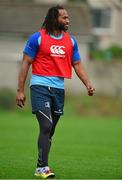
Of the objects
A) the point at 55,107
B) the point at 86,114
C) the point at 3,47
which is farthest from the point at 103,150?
the point at 3,47

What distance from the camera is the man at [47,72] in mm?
11602

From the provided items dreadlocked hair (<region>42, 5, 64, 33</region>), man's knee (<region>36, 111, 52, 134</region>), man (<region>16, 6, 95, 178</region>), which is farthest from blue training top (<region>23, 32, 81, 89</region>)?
man's knee (<region>36, 111, 52, 134</region>)

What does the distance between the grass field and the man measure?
0.58 metres

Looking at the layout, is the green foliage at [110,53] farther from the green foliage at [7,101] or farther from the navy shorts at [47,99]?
the navy shorts at [47,99]

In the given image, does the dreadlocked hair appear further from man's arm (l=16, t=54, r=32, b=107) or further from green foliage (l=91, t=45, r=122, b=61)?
green foliage (l=91, t=45, r=122, b=61)

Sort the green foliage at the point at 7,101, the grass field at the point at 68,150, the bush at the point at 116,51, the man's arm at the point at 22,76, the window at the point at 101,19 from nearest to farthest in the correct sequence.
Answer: the man's arm at the point at 22,76, the grass field at the point at 68,150, the green foliage at the point at 7,101, the bush at the point at 116,51, the window at the point at 101,19

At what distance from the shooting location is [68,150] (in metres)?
17.3

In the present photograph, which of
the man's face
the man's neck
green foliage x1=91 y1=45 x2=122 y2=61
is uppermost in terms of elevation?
the man's face

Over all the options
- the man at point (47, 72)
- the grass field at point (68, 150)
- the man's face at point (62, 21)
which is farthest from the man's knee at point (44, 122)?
the man's face at point (62, 21)

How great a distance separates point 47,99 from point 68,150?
5.69 m

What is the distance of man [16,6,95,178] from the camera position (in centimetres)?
1160

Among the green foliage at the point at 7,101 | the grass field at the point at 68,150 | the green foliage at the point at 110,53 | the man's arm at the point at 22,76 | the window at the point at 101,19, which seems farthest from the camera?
the window at the point at 101,19

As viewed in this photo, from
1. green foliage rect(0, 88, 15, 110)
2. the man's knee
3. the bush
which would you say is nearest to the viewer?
the man's knee

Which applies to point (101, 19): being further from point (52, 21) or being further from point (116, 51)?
point (52, 21)
